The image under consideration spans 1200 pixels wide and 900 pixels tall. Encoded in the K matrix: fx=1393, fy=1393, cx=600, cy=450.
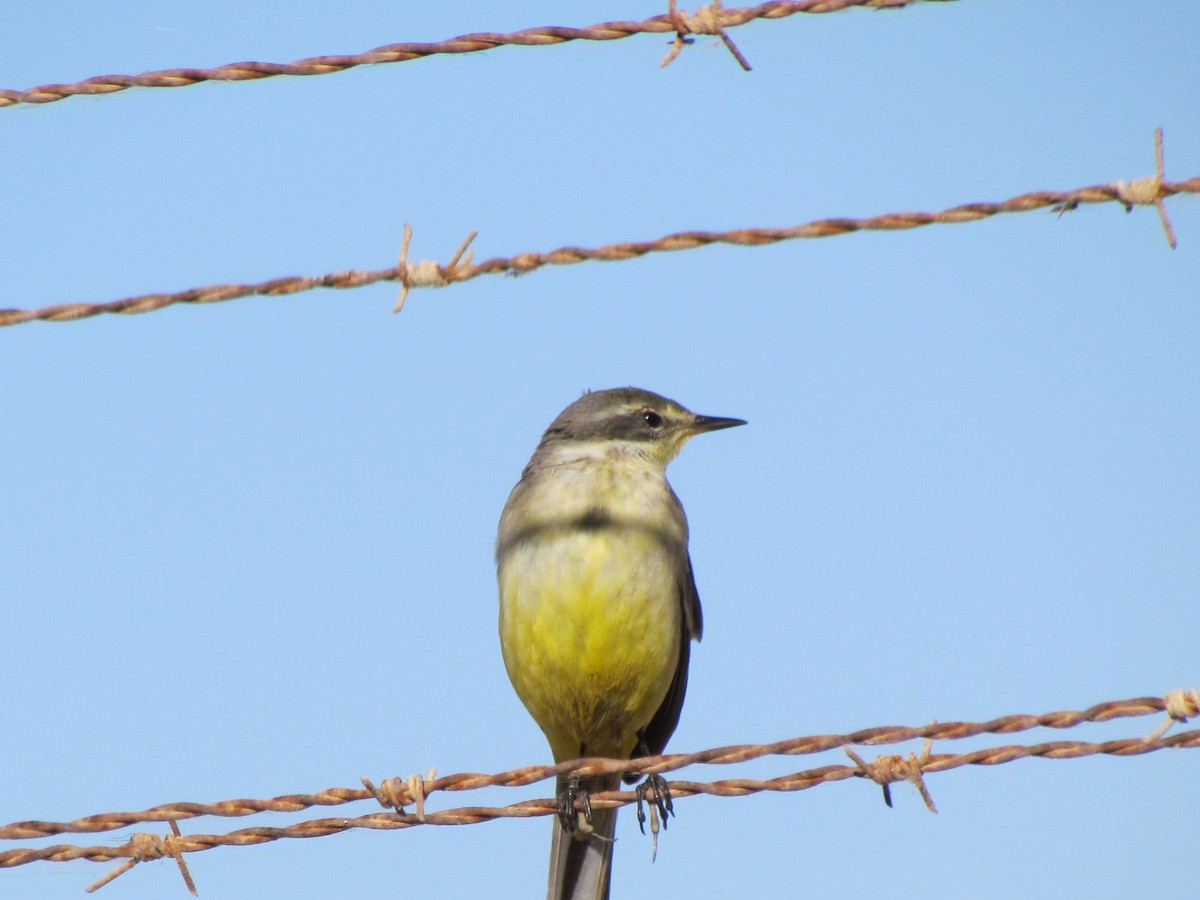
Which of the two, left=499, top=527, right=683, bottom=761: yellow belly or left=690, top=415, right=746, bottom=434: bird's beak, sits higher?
left=690, top=415, right=746, bottom=434: bird's beak

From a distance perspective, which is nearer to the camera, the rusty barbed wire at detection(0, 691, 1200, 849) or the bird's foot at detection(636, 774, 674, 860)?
the rusty barbed wire at detection(0, 691, 1200, 849)

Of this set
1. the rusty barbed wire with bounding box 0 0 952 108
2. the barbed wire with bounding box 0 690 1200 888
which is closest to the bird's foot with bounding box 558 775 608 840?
the barbed wire with bounding box 0 690 1200 888

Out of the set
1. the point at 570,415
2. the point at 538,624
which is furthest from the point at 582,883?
the point at 570,415

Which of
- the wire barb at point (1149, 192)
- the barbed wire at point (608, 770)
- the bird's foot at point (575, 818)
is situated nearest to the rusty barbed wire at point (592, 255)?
the wire barb at point (1149, 192)

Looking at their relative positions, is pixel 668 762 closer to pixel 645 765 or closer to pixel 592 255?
pixel 645 765

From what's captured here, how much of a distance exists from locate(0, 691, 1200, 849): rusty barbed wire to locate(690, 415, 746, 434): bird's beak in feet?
11.1

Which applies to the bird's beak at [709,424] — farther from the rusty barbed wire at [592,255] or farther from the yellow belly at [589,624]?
the rusty barbed wire at [592,255]

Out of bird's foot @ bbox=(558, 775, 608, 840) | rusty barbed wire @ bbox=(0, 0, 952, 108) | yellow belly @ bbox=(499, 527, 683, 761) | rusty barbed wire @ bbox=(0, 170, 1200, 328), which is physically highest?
rusty barbed wire @ bbox=(0, 0, 952, 108)

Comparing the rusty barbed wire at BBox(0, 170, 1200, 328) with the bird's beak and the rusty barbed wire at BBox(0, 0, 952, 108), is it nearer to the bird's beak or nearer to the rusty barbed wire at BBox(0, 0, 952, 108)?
the rusty barbed wire at BBox(0, 0, 952, 108)

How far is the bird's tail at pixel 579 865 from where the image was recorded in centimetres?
612

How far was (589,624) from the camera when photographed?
229 inches

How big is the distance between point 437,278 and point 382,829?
1.54 metres

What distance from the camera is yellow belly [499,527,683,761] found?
229 inches

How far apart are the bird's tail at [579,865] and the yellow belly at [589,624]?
47cm
